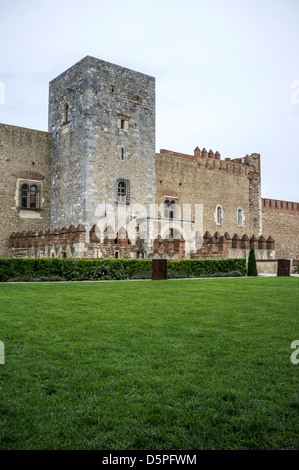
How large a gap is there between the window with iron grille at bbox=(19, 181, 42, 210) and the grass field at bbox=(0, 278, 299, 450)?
1763 centimetres

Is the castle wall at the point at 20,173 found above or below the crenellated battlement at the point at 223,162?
below

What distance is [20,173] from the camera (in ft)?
77.7

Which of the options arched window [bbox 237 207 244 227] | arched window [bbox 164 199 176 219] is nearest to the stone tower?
arched window [bbox 164 199 176 219]

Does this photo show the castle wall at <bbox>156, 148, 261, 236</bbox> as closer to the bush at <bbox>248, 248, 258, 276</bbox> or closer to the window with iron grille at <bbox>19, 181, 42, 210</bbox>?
the window with iron grille at <bbox>19, 181, 42, 210</bbox>

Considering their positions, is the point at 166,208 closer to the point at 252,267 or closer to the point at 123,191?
the point at 123,191

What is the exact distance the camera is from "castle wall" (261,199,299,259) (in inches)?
1438

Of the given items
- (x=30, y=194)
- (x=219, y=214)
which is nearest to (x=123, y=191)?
(x=30, y=194)

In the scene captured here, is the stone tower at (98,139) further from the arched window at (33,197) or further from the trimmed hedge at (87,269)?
the trimmed hedge at (87,269)

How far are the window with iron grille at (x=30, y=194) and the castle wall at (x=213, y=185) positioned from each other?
25.3 ft

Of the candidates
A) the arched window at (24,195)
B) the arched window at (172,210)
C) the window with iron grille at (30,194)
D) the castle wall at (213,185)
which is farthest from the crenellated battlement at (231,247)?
the arched window at (24,195)

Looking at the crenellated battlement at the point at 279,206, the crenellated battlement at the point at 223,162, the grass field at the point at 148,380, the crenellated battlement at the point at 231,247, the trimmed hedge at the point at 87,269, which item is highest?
the crenellated battlement at the point at 223,162

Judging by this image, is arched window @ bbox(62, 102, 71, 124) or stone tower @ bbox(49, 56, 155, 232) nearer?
stone tower @ bbox(49, 56, 155, 232)

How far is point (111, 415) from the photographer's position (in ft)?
10.1

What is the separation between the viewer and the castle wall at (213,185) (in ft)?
93.9
